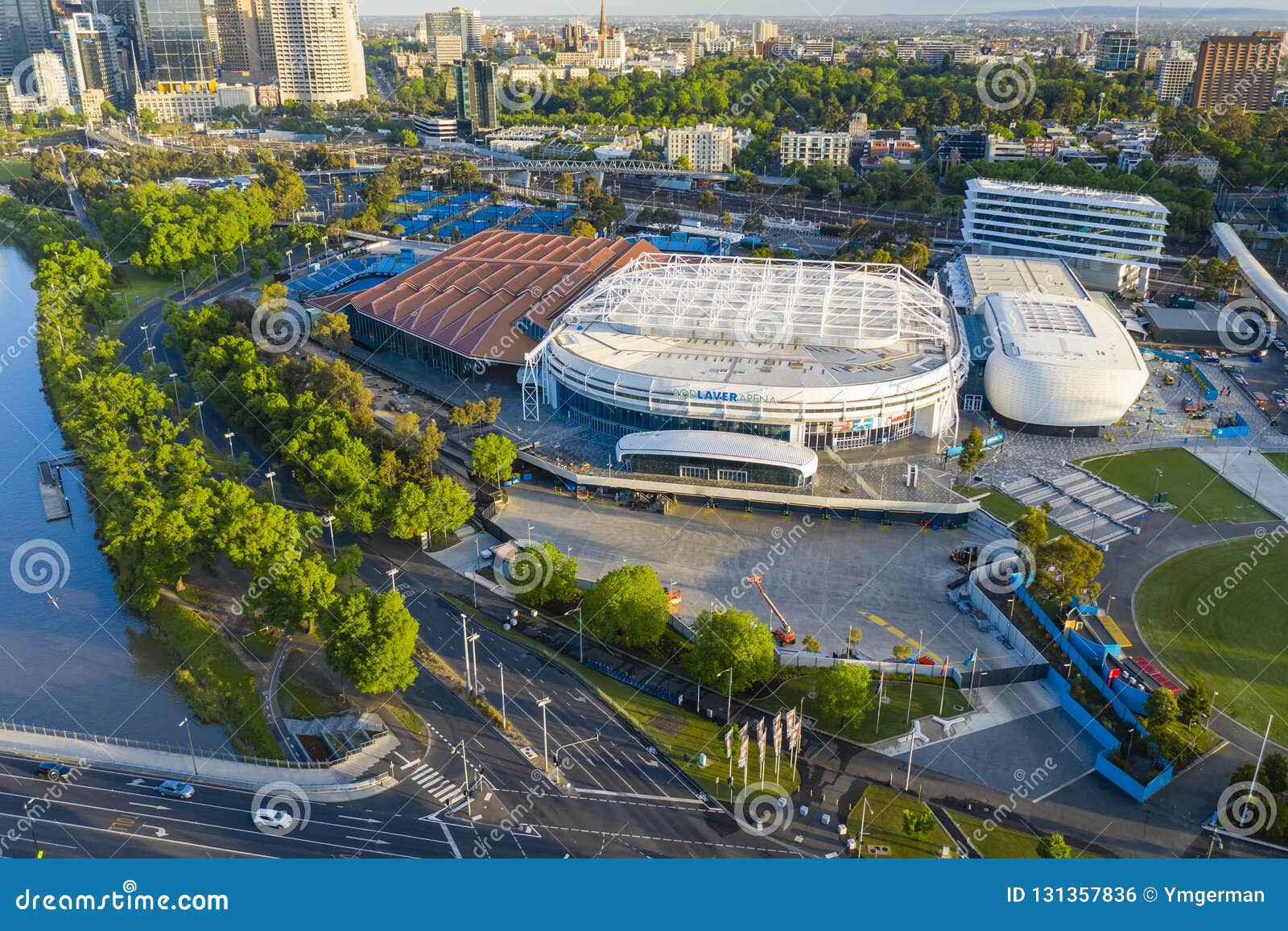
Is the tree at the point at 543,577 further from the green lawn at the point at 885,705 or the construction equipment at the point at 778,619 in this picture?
the green lawn at the point at 885,705

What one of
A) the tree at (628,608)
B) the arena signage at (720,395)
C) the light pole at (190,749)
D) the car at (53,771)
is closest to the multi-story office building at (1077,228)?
the arena signage at (720,395)

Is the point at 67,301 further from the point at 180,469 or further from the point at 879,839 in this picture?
the point at 879,839

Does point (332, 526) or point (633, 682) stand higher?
point (332, 526)

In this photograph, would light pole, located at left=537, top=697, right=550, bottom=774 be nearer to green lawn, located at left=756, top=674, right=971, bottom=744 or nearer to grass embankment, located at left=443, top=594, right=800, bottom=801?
grass embankment, located at left=443, top=594, right=800, bottom=801

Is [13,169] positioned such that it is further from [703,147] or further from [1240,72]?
[1240,72]

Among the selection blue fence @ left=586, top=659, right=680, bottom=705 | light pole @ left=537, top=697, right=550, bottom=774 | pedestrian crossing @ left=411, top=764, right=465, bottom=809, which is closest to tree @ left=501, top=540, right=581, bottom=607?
blue fence @ left=586, top=659, right=680, bottom=705

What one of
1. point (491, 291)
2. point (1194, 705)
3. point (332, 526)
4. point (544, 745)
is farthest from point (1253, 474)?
point (491, 291)

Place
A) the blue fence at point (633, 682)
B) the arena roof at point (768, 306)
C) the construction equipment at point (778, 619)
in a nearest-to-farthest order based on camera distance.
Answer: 1. the blue fence at point (633, 682)
2. the construction equipment at point (778, 619)
3. the arena roof at point (768, 306)
